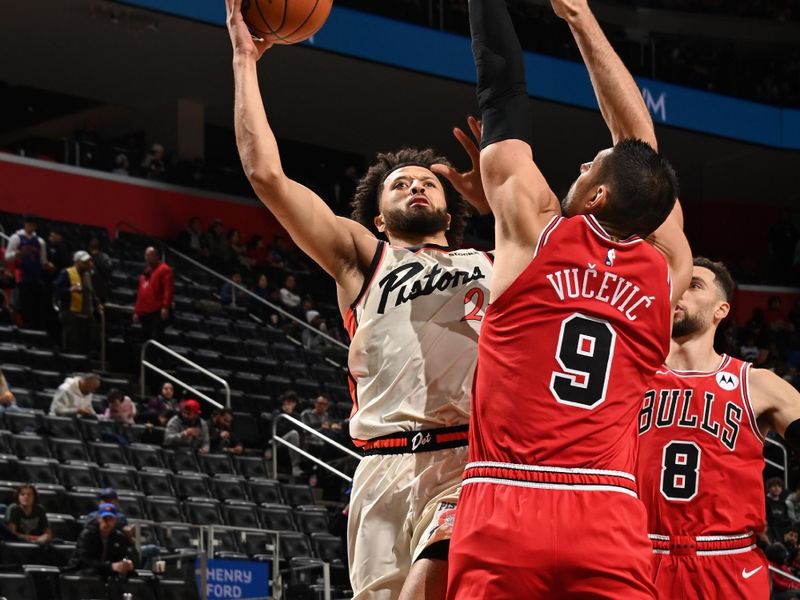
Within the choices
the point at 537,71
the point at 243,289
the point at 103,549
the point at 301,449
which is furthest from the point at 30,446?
the point at 537,71

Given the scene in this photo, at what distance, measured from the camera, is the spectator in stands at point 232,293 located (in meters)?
20.3

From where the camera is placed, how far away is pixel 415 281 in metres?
4.84

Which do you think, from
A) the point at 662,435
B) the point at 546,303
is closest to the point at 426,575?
the point at 546,303

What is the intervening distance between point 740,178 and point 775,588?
15.6 metres

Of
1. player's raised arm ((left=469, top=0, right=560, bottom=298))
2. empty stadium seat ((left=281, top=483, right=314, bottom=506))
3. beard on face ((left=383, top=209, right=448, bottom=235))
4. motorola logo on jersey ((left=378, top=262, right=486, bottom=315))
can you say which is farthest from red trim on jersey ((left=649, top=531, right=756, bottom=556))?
empty stadium seat ((left=281, top=483, right=314, bottom=506))

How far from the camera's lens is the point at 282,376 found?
18672 mm

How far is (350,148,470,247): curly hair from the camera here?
17.8 ft

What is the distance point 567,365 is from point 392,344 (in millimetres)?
1418

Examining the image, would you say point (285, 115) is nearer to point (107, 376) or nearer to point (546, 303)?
point (107, 376)

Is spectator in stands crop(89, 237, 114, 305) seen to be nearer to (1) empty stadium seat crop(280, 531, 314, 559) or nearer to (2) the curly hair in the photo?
(1) empty stadium seat crop(280, 531, 314, 559)

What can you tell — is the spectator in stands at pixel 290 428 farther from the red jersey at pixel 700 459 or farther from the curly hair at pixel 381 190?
the red jersey at pixel 700 459

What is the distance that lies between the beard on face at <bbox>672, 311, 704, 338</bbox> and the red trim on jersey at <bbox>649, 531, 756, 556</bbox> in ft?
2.88

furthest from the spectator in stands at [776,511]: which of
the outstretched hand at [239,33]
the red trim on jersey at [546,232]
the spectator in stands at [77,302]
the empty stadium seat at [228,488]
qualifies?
the red trim on jersey at [546,232]

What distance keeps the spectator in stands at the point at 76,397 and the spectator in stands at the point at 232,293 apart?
18.8ft
